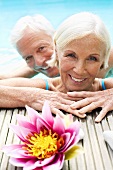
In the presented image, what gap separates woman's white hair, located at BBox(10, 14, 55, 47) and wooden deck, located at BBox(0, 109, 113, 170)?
80 cm

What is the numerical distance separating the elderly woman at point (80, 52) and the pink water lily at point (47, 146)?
1.40 ft

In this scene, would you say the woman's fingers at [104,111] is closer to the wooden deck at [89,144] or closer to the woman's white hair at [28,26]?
the wooden deck at [89,144]

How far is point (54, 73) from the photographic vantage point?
2676 mm

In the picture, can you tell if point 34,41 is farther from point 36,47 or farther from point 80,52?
point 80,52

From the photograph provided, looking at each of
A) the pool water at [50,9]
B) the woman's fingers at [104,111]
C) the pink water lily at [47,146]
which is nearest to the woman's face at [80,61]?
the woman's fingers at [104,111]

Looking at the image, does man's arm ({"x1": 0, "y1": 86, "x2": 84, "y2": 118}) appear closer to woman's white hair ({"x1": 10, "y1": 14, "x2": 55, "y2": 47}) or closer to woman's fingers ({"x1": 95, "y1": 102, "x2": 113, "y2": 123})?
woman's fingers ({"x1": 95, "y1": 102, "x2": 113, "y2": 123})

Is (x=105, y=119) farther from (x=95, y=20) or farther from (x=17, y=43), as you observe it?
(x=17, y=43)

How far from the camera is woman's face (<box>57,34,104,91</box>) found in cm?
169

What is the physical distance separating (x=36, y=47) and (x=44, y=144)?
4.53 feet

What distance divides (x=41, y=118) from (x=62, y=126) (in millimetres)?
85

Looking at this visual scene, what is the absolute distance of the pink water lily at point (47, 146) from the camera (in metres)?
1.22

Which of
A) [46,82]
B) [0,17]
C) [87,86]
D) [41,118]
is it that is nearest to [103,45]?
[87,86]

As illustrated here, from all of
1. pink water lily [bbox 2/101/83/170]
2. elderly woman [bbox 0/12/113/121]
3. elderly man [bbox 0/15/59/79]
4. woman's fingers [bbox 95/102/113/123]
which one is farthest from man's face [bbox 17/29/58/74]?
pink water lily [bbox 2/101/83/170]

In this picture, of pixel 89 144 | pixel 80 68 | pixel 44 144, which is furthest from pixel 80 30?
pixel 44 144
